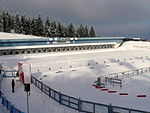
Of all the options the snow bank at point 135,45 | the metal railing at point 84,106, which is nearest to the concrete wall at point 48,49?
the snow bank at point 135,45

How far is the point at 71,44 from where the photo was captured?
224 ft

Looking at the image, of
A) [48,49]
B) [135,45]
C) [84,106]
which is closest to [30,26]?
[48,49]

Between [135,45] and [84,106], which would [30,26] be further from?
[84,106]

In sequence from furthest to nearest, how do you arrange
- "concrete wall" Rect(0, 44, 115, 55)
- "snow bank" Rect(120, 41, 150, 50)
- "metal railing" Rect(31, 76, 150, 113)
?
"snow bank" Rect(120, 41, 150, 50) → "concrete wall" Rect(0, 44, 115, 55) → "metal railing" Rect(31, 76, 150, 113)

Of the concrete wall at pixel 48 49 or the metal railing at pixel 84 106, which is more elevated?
the concrete wall at pixel 48 49

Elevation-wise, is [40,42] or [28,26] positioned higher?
[28,26]

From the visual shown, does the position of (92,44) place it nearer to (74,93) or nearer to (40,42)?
(40,42)

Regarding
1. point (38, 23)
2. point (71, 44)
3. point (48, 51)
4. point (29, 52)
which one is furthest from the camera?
point (38, 23)

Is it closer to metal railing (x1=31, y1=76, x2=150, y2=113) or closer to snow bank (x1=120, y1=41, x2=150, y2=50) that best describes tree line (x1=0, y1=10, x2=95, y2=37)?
snow bank (x1=120, y1=41, x2=150, y2=50)

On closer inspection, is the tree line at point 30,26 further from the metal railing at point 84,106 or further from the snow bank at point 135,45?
the metal railing at point 84,106

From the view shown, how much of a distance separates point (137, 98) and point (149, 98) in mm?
1016

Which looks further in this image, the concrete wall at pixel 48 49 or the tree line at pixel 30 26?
the tree line at pixel 30 26


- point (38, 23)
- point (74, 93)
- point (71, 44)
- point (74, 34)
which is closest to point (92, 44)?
point (71, 44)

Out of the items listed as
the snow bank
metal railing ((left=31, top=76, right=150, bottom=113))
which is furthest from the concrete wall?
metal railing ((left=31, top=76, right=150, bottom=113))
